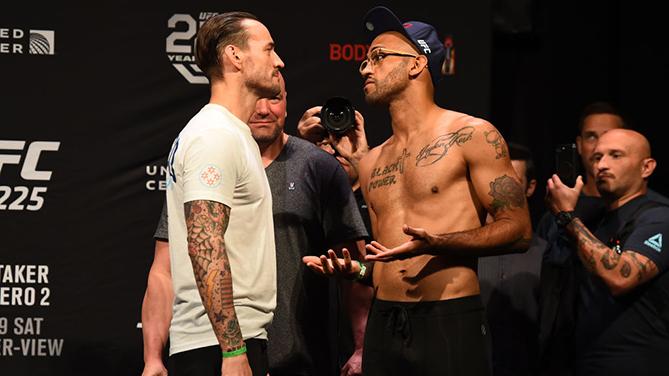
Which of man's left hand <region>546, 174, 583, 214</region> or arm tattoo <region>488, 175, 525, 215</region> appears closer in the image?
arm tattoo <region>488, 175, 525, 215</region>

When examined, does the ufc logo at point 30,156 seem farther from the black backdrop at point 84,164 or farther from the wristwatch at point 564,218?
the wristwatch at point 564,218

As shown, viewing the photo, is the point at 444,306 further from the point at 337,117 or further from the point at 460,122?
the point at 337,117

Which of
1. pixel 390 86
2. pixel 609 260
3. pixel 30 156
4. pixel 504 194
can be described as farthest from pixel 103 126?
pixel 609 260

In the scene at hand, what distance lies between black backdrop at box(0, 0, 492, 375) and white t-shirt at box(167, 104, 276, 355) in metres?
1.59

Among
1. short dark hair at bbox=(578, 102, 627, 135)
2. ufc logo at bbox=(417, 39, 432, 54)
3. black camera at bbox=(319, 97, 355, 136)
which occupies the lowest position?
black camera at bbox=(319, 97, 355, 136)

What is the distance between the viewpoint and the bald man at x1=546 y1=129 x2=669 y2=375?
3.71m

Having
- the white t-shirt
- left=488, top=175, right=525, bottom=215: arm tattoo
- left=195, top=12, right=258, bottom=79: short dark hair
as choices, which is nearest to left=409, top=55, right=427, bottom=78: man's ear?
left=488, top=175, right=525, bottom=215: arm tattoo

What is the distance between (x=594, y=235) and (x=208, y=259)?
6.97 ft

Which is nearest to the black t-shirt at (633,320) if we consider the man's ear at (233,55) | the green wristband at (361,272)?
the green wristband at (361,272)

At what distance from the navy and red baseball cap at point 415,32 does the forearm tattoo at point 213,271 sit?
113cm

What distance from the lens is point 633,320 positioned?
3762mm

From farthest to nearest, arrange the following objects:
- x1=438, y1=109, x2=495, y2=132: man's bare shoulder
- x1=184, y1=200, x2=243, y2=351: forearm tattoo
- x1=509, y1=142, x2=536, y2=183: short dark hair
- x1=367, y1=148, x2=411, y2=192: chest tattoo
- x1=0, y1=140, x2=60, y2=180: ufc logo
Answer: x1=509, y1=142, x2=536, y2=183: short dark hair
x1=0, y1=140, x2=60, y2=180: ufc logo
x1=367, y1=148, x2=411, y2=192: chest tattoo
x1=438, y1=109, x2=495, y2=132: man's bare shoulder
x1=184, y1=200, x2=243, y2=351: forearm tattoo

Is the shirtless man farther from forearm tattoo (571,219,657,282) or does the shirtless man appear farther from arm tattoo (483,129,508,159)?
forearm tattoo (571,219,657,282)

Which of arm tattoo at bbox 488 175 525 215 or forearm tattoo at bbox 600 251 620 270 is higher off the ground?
arm tattoo at bbox 488 175 525 215
